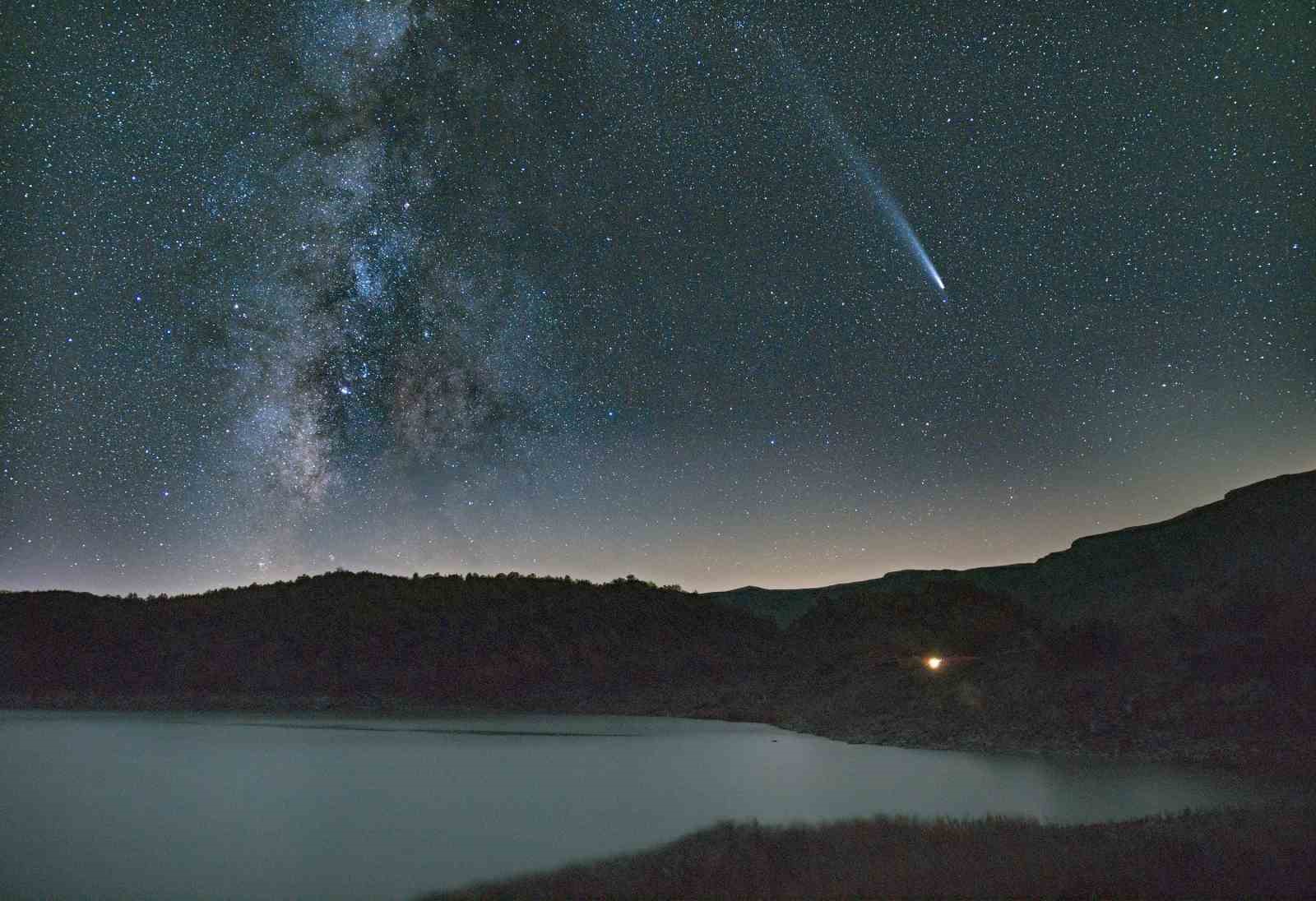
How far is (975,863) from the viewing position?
8922mm

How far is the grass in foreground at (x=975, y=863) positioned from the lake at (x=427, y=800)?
179 centimetres

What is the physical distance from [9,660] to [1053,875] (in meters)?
56.5

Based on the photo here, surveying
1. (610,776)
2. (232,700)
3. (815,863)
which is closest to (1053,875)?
(815,863)

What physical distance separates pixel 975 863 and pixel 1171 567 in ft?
208

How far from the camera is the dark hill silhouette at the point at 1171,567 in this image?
2455cm

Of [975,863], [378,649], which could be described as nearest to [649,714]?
[378,649]

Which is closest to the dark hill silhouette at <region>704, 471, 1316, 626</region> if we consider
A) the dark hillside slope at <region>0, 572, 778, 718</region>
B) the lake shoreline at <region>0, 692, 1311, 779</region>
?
the lake shoreline at <region>0, 692, 1311, 779</region>

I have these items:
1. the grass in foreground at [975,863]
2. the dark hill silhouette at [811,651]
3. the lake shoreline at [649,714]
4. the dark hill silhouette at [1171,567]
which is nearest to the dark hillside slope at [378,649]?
the dark hill silhouette at [811,651]

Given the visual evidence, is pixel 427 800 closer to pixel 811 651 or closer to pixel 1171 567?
pixel 811 651

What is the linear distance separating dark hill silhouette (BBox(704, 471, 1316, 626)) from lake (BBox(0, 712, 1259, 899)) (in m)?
9.93

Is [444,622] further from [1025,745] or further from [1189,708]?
[1189,708]

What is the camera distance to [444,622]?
50000mm

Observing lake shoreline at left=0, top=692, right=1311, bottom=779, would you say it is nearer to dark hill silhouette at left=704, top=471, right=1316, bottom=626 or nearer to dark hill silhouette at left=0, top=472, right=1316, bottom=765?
dark hill silhouette at left=0, top=472, right=1316, bottom=765

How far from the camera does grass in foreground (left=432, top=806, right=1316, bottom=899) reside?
7.95 metres
